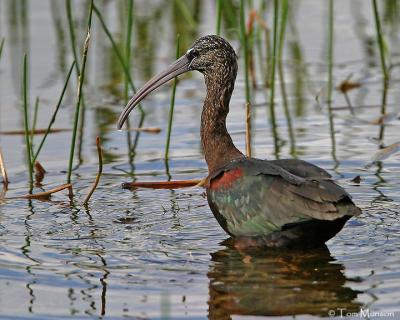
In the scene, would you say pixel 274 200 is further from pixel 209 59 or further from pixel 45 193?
pixel 45 193

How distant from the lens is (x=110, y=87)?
12430 mm

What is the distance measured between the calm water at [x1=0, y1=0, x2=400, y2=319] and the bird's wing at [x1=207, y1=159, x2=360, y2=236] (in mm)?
250

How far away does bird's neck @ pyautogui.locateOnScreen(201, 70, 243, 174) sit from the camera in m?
8.09

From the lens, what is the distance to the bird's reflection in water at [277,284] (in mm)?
6277

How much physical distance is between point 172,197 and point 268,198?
1701 mm

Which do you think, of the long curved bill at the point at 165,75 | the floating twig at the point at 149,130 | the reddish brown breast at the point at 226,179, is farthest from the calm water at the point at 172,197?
the long curved bill at the point at 165,75

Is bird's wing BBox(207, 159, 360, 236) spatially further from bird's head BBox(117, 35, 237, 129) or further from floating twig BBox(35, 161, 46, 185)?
floating twig BBox(35, 161, 46, 185)

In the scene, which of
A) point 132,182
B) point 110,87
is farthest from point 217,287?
point 110,87

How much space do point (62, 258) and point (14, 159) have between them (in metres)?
3.03

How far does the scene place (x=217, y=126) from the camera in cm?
830

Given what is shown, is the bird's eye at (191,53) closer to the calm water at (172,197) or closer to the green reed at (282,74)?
the calm water at (172,197)

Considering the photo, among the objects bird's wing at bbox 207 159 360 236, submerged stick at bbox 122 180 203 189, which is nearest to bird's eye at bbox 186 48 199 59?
submerged stick at bbox 122 180 203 189

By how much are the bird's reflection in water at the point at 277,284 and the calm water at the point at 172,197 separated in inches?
0.5

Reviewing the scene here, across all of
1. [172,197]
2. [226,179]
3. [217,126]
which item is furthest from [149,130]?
[226,179]
